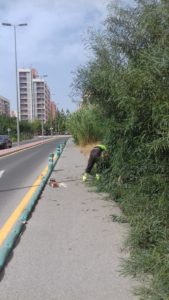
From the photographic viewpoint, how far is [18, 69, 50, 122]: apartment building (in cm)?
13575

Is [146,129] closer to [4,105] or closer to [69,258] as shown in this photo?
[69,258]

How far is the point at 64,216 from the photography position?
30.1ft

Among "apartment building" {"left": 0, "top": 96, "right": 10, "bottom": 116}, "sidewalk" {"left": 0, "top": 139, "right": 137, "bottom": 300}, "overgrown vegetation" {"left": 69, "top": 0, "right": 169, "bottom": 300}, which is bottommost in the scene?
"sidewalk" {"left": 0, "top": 139, "right": 137, "bottom": 300}

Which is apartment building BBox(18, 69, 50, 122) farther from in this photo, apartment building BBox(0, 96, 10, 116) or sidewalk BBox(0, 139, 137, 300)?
sidewalk BBox(0, 139, 137, 300)

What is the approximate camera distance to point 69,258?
247 inches

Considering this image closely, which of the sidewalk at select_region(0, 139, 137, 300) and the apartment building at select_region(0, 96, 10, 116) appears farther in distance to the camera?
the apartment building at select_region(0, 96, 10, 116)

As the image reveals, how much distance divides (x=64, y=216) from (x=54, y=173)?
8.68 m

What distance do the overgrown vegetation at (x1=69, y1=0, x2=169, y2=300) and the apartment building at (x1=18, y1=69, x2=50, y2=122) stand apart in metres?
119

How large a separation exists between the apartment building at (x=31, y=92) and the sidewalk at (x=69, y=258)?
118656 mm

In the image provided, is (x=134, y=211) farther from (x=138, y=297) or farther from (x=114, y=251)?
(x=138, y=297)

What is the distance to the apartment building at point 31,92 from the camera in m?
136

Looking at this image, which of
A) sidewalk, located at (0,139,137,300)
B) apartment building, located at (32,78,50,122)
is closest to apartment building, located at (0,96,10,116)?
apartment building, located at (32,78,50,122)

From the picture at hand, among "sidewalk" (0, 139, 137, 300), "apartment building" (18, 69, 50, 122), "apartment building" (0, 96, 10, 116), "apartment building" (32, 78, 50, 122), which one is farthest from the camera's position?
"apartment building" (0, 96, 10, 116)

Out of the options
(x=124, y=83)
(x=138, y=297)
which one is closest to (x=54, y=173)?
(x=124, y=83)
